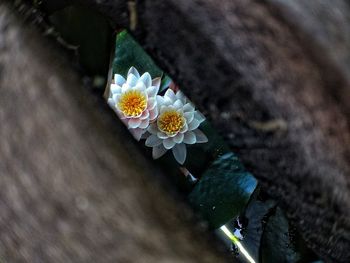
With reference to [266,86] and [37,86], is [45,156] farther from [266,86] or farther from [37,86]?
[266,86]

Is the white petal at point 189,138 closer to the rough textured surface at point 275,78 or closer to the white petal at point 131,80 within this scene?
the white petal at point 131,80

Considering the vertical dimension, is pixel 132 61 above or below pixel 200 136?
above

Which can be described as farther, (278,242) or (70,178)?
(278,242)

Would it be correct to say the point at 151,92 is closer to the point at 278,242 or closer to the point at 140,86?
the point at 140,86

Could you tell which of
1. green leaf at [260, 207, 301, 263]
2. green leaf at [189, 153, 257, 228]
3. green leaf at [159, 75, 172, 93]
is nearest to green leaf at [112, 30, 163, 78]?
green leaf at [159, 75, 172, 93]

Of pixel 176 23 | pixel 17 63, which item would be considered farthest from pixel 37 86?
pixel 176 23

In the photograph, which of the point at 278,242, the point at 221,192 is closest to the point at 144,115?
the point at 221,192

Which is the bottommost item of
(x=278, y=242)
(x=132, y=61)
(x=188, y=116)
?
(x=278, y=242)
